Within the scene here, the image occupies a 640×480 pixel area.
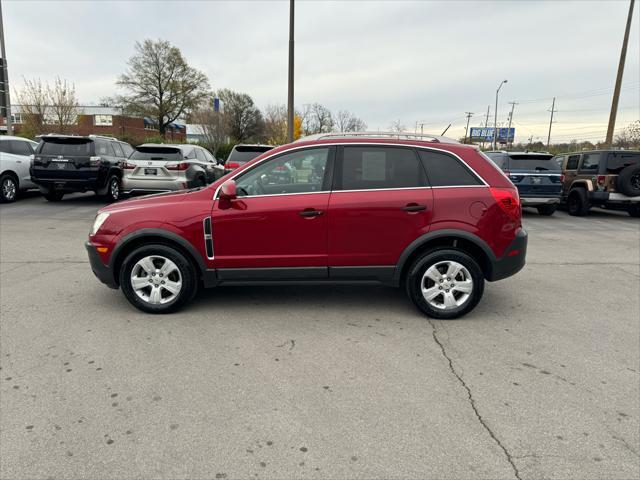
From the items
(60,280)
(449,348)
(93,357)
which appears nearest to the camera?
(93,357)

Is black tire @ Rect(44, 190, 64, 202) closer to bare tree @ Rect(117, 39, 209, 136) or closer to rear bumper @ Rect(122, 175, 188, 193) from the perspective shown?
rear bumper @ Rect(122, 175, 188, 193)

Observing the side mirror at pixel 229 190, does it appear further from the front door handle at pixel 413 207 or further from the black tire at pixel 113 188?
the black tire at pixel 113 188

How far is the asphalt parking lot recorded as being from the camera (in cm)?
243

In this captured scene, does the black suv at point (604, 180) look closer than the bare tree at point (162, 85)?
Yes

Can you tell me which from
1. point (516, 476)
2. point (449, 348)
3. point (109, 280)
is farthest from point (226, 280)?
point (516, 476)

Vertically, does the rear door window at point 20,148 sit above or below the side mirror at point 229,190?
above

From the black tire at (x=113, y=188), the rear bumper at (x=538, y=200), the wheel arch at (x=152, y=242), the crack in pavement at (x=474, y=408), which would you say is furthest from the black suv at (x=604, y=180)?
the black tire at (x=113, y=188)

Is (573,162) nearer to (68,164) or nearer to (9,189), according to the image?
(68,164)

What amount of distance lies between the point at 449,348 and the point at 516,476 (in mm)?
1549

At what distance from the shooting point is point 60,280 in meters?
5.68

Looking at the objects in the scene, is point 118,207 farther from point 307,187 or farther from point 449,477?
point 449,477

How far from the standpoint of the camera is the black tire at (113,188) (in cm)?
1284

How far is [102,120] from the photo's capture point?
213ft

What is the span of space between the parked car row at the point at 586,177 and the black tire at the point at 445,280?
8.31 meters
